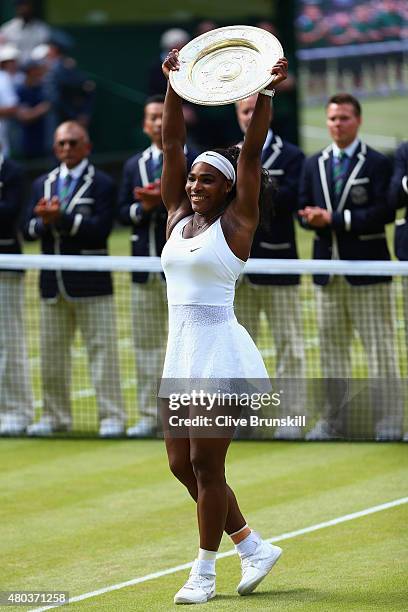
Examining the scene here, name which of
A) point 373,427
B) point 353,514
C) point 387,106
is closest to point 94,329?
point 373,427

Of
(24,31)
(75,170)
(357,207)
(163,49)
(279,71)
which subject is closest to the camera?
(279,71)

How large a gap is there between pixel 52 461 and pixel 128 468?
700mm

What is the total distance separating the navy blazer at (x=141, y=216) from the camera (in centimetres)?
1249

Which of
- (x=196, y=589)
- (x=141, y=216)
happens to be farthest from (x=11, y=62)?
(x=196, y=589)

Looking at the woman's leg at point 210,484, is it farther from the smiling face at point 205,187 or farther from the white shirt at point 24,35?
the white shirt at point 24,35

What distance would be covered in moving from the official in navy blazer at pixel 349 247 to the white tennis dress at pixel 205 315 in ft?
13.3

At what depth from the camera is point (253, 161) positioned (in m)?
7.84

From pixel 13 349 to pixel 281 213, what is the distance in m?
2.79

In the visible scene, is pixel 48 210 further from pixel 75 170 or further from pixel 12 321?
pixel 12 321

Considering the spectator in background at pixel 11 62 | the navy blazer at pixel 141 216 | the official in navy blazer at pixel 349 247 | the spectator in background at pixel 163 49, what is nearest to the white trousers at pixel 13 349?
the navy blazer at pixel 141 216

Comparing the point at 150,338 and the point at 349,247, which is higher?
the point at 349,247

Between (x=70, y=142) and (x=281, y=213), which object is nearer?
(x=281, y=213)

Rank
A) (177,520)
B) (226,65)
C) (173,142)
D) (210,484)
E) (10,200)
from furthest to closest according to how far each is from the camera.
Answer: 1. (10,200)
2. (177,520)
3. (173,142)
4. (226,65)
5. (210,484)

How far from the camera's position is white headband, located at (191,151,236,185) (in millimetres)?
7895
